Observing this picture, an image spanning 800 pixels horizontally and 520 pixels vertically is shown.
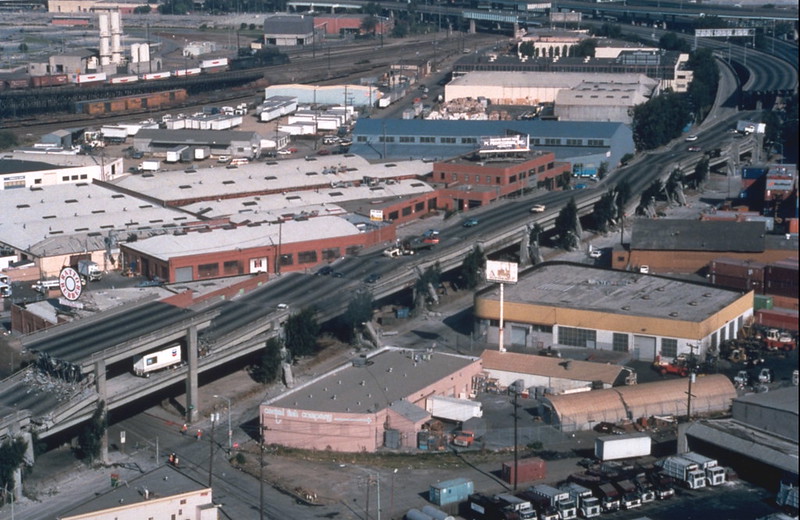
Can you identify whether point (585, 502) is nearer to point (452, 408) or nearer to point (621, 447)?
point (621, 447)

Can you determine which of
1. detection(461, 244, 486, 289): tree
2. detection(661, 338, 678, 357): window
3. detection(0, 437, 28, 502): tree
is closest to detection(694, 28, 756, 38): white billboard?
detection(461, 244, 486, 289): tree

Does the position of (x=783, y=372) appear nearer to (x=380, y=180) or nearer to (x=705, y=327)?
(x=705, y=327)

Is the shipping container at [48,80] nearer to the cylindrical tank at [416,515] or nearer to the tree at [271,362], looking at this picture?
the tree at [271,362]

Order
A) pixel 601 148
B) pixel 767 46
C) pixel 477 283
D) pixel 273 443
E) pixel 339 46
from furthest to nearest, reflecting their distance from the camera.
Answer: pixel 339 46 → pixel 767 46 → pixel 601 148 → pixel 477 283 → pixel 273 443

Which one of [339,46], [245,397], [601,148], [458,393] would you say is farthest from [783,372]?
[339,46]

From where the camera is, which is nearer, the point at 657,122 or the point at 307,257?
the point at 307,257

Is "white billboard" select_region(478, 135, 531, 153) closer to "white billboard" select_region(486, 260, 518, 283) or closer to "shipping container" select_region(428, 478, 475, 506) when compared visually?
"white billboard" select_region(486, 260, 518, 283)

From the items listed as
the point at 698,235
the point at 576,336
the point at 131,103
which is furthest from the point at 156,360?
the point at 131,103
